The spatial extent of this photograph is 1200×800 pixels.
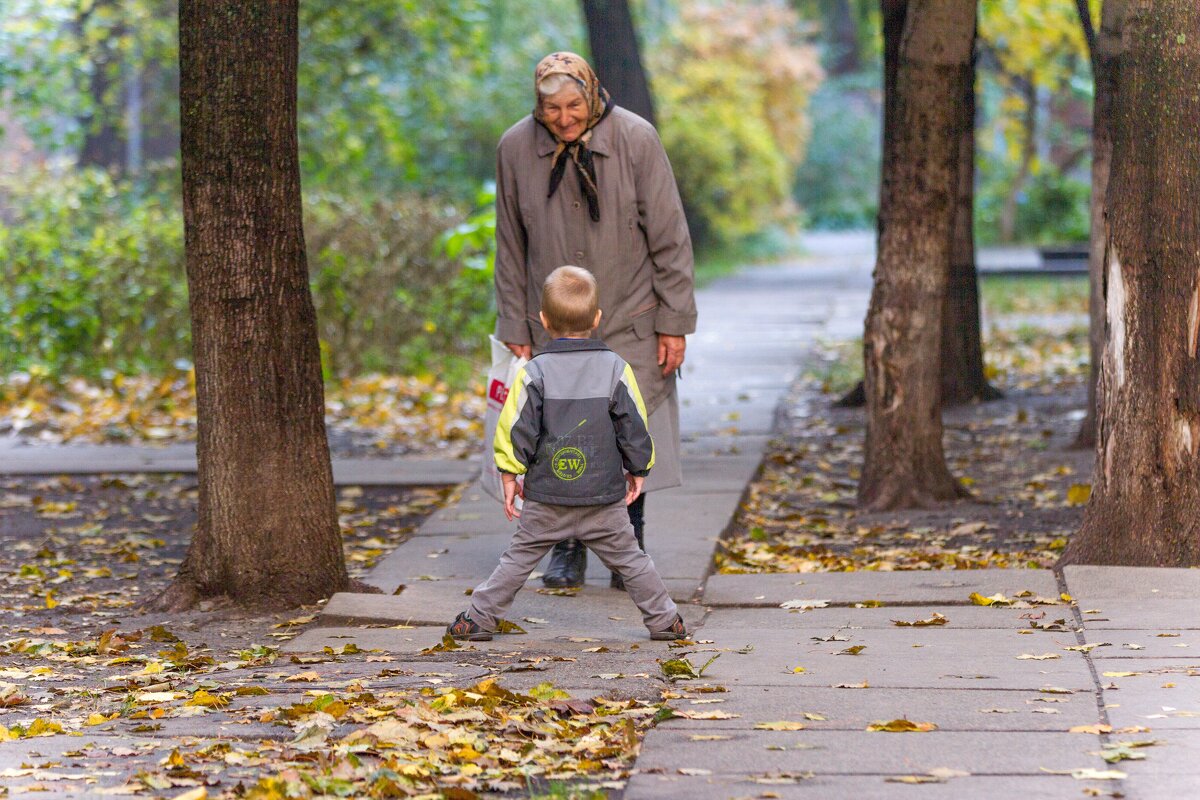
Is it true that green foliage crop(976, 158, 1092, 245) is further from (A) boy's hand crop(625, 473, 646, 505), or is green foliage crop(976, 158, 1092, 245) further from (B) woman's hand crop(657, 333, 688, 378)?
(A) boy's hand crop(625, 473, 646, 505)

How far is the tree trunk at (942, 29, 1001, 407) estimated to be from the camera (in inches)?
426

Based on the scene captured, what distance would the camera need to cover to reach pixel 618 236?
5.80m

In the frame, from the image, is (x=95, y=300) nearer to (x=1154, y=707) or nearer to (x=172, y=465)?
(x=172, y=465)

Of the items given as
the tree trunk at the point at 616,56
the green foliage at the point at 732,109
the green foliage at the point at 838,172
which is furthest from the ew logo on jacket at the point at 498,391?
the green foliage at the point at 838,172

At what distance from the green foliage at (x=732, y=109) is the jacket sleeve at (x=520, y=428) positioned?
2077 cm

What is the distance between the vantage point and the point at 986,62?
105 ft

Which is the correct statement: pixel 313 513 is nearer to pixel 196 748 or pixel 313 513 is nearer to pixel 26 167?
pixel 196 748

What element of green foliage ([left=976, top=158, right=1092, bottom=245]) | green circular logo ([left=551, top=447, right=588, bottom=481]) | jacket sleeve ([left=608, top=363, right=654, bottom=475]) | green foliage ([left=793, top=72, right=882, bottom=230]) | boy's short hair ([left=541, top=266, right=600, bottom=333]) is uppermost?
green foliage ([left=793, top=72, right=882, bottom=230])

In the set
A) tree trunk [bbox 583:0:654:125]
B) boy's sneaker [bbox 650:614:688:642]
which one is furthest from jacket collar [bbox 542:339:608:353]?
tree trunk [bbox 583:0:654:125]

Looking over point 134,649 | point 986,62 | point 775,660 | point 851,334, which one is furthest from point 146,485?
point 986,62

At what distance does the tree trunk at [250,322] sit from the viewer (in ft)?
18.5

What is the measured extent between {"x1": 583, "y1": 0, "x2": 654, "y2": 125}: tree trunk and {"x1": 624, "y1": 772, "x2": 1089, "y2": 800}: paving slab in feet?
42.9

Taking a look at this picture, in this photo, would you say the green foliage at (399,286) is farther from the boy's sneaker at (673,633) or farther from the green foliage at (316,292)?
the boy's sneaker at (673,633)

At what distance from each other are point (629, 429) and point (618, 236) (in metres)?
1.10
